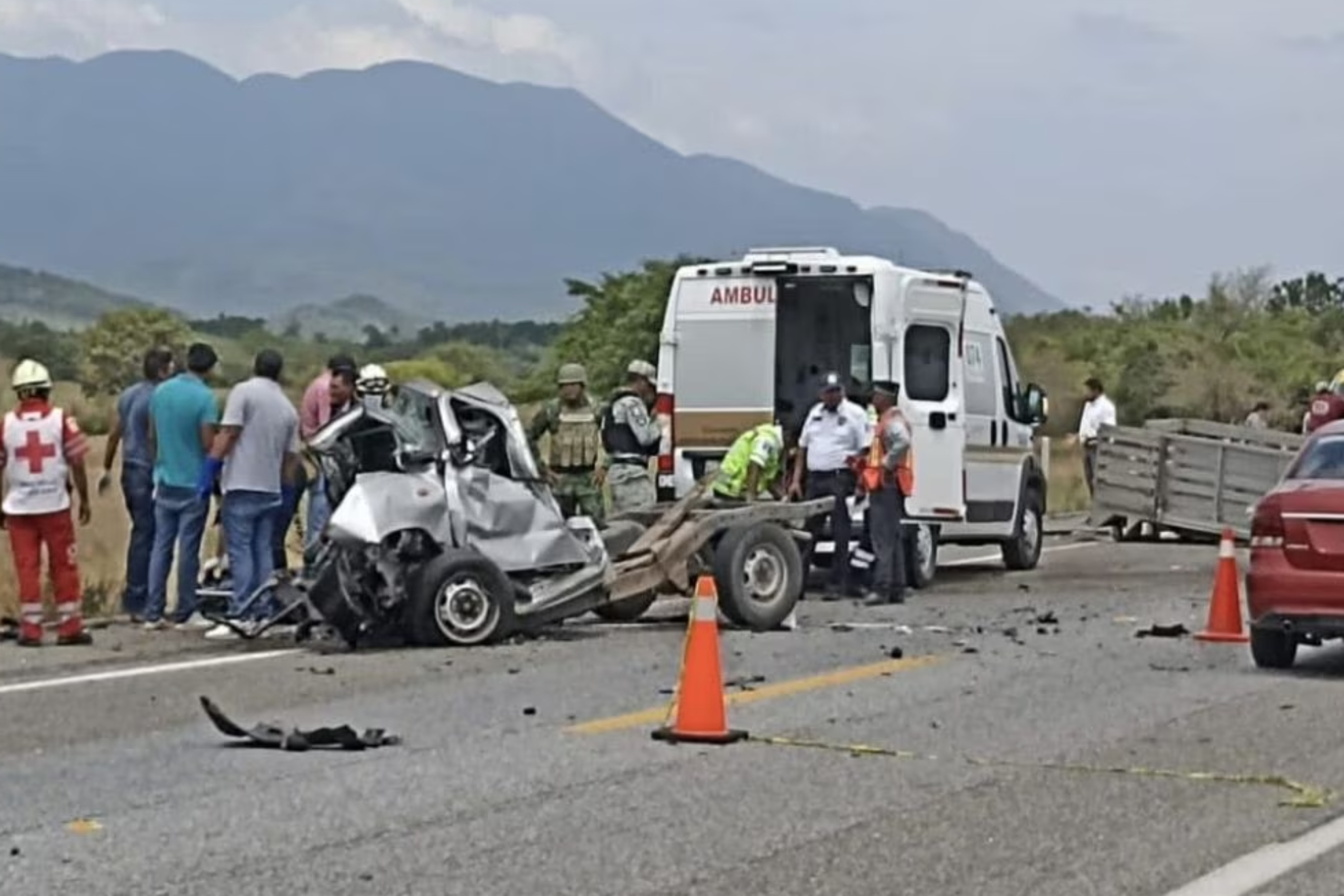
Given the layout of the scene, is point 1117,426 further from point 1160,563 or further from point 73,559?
point 73,559

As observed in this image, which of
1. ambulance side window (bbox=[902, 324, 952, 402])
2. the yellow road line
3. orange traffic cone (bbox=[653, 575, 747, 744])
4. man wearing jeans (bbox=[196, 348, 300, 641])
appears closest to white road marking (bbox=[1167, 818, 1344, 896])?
orange traffic cone (bbox=[653, 575, 747, 744])

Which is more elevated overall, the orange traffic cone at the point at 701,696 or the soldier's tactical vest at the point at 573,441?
the soldier's tactical vest at the point at 573,441

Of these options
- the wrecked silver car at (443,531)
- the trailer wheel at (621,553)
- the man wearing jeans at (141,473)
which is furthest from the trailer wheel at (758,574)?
the man wearing jeans at (141,473)

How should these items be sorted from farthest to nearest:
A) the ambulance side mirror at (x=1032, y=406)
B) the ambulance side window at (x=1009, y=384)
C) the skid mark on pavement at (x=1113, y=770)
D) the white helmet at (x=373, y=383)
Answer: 1. the ambulance side mirror at (x=1032, y=406)
2. the ambulance side window at (x=1009, y=384)
3. the white helmet at (x=373, y=383)
4. the skid mark on pavement at (x=1113, y=770)

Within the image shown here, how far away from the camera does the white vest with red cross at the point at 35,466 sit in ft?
48.9

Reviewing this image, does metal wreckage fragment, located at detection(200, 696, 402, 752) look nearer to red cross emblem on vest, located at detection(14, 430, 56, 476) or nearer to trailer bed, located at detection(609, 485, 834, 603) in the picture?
red cross emblem on vest, located at detection(14, 430, 56, 476)

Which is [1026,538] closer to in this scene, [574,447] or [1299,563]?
[574,447]

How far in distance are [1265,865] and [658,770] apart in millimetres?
2784

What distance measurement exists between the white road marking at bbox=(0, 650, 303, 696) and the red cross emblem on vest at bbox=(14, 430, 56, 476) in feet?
5.49

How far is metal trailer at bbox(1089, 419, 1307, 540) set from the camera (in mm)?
24812

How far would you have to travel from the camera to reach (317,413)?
17375mm

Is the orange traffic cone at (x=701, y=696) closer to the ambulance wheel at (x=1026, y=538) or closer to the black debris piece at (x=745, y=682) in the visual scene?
the black debris piece at (x=745, y=682)

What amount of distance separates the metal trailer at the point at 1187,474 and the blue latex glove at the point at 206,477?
12.3m

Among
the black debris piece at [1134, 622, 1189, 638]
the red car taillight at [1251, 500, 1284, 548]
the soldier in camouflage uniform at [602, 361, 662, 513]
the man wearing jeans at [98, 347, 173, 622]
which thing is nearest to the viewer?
the red car taillight at [1251, 500, 1284, 548]
